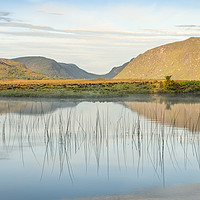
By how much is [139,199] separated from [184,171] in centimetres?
255

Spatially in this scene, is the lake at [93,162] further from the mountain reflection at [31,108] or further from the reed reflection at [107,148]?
the mountain reflection at [31,108]

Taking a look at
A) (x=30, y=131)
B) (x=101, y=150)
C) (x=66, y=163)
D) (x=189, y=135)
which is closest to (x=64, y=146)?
(x=101, y=150)

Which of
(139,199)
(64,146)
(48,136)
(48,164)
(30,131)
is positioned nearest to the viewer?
(139,199)

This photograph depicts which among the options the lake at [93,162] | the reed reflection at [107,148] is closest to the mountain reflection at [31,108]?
the reed reflection at [107,148]

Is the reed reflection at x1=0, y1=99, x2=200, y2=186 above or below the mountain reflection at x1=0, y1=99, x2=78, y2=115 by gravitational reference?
below

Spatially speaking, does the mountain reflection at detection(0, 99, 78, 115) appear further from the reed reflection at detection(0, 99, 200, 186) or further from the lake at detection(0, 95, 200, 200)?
the lake at detection(0, 95, 200, 200)

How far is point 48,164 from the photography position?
9.92 m

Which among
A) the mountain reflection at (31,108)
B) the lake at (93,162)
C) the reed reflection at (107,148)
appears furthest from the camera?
the mountain reflection at (31,108)

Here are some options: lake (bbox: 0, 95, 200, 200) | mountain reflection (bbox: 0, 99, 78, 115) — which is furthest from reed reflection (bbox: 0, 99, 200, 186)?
mountain reflection (bbox: 0, 99, 78, 115)

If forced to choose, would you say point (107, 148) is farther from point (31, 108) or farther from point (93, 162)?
point (31, 108)

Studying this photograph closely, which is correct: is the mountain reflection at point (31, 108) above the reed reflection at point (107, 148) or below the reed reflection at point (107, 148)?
above

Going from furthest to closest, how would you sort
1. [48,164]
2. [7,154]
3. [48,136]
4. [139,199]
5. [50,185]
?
[48,136] → [7,154] → [48,164] → [50,185] → [139,199]

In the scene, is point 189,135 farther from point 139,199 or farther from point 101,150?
point 139,199

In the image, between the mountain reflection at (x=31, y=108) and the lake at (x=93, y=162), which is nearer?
the lake at (x=93, y=162)
